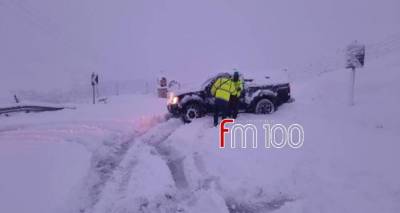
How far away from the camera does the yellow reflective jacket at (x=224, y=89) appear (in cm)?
1283

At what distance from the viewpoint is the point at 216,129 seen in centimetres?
1245

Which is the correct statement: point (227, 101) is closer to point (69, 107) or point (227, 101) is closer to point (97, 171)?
point (97, 171)

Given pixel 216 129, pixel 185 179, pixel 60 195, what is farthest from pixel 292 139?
pixel 60 195

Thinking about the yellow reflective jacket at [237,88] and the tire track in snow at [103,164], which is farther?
the yellow reflective jacket at [237,88]

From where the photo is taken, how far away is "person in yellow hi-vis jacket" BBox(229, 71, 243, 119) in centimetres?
1303

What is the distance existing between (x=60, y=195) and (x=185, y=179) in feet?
7.93

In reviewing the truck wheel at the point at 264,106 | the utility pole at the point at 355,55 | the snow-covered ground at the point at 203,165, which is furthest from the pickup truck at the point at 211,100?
the utility pole at the point at 355,55

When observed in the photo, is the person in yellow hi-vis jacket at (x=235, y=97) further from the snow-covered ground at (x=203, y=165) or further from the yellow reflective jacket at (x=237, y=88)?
the snow-covered ground at (x=203, y=165)

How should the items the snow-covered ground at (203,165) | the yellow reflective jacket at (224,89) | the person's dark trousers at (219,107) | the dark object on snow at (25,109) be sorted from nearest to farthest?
the snow-covered ground at (203,165) < the yellow reflective jacket at (224,89) < the person's dark trousers at (219,107) < the dark object on snow at (25,109)

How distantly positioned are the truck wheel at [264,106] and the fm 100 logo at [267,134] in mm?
1841

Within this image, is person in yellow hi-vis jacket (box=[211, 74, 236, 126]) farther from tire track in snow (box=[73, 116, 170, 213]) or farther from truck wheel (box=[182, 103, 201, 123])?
tire track in snow (box=[73, 116, 170, 213])

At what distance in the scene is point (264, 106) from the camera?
1455 centimetres

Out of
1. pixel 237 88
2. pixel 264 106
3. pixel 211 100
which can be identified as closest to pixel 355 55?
pixel 264 106

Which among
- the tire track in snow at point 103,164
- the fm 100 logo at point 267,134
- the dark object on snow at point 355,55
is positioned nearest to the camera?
the tire track in snow at point 103,164
